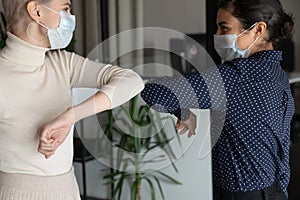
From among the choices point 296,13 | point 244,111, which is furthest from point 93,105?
point 296,13

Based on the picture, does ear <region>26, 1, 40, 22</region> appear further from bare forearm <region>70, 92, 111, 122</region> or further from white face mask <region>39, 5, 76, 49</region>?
bare forearm <region>70, 92, 111, 122</region>

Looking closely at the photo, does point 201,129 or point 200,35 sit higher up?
point 200,35

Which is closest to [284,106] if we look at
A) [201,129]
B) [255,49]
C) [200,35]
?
[255,49]

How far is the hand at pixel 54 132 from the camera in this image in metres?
0.95

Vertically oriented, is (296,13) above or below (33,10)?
below

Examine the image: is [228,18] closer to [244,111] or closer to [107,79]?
[244,111]

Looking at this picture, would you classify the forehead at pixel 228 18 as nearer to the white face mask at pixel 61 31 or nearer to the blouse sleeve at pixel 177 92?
the blouse sleeve at pixel 177 92

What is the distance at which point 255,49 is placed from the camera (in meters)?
1.37

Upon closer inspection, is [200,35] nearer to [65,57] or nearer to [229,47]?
[229,47]

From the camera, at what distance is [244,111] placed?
126cm

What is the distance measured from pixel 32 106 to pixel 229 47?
2.06ft

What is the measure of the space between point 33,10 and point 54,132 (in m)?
0.27

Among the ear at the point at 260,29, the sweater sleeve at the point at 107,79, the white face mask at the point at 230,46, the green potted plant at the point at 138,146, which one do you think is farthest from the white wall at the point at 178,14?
the sweater sleeve at the point at 107,79

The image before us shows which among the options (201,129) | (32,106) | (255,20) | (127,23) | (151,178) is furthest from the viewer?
(127,23)
